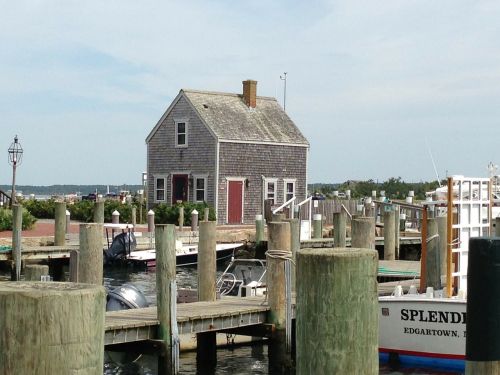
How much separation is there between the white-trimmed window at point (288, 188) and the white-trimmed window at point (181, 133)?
553 cm

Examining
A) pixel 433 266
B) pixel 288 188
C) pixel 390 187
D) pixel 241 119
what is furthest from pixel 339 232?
pixel 390 187

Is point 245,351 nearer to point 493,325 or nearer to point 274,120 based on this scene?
point 493,325

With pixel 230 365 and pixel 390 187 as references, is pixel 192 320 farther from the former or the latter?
pixel 390 187

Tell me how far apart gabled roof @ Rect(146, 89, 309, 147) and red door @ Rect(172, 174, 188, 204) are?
285 cm

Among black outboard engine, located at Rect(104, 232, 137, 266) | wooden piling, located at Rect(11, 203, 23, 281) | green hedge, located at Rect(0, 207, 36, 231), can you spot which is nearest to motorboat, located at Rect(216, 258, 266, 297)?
wooden piling, located at Rect(11, 203, 23, 281)

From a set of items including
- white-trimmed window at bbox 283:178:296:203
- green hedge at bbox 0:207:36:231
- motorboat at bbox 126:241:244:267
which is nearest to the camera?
motorboat at bbox 126:241:244:267

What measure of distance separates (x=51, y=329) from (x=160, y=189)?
42.5m

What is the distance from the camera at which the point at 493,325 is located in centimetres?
388

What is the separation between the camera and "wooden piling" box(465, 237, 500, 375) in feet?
12.6

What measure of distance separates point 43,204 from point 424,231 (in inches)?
1470

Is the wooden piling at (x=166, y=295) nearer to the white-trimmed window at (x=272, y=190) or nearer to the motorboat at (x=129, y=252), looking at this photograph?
the motorboat at (x=129, y=252)

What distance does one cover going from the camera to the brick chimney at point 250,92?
44.5 metres

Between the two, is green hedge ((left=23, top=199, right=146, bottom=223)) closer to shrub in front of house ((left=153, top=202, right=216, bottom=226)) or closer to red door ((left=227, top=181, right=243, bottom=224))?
shrub in front of house ((left=153, top=202, right=216, bottom=226))

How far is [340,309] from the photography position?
372 centimetres
